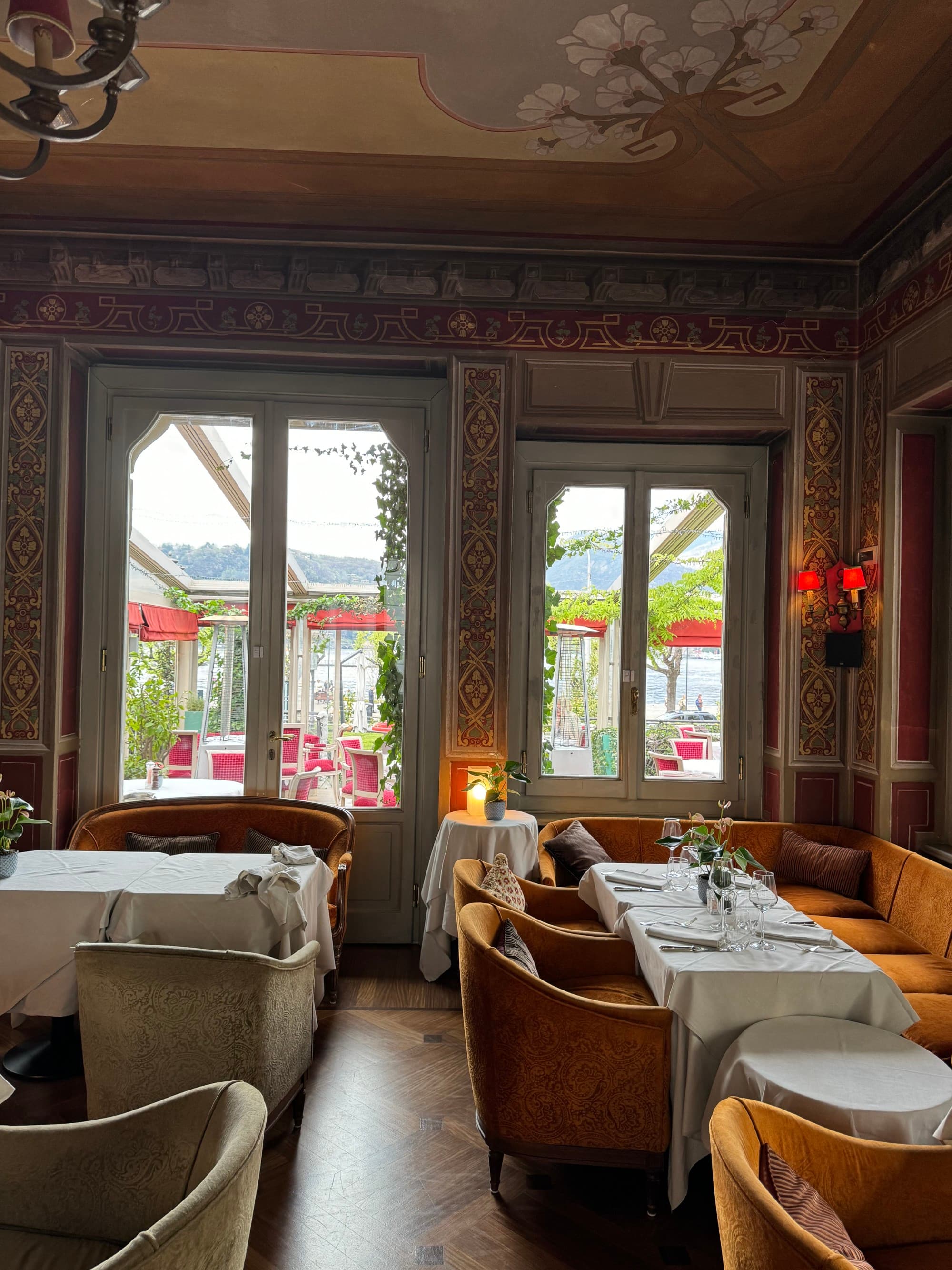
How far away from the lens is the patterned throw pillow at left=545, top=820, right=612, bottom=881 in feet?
14.4

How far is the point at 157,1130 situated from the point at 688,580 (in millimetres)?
4172

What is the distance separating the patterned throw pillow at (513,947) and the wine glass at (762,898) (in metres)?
0.77

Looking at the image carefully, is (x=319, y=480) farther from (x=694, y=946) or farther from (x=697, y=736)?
(x=694, y=946)

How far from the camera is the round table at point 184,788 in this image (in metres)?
4.96

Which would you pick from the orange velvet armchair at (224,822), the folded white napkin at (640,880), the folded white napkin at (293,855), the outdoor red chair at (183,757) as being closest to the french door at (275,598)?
the outdoor red chair at (183,757)

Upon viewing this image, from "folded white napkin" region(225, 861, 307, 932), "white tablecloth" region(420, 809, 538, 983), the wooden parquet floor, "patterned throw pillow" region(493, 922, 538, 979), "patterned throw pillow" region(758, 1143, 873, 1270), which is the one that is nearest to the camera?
"patterned throw pillow" region(758, 1143, 873, 1270)

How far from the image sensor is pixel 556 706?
518 centimetres

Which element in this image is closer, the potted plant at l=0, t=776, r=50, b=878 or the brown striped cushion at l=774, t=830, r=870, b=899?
the potted plant at l=0, t=776, r=50, b=878

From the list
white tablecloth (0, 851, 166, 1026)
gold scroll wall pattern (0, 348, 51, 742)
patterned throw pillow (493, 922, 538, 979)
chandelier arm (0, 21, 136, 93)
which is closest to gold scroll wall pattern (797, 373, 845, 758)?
patterned throw pillow (493, 922, 538, 979)

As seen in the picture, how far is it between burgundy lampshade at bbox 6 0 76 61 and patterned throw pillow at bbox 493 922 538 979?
2.79 metres

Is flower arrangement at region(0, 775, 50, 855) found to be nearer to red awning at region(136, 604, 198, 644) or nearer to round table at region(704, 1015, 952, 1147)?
red awning at region(136, 604, 198, 644)

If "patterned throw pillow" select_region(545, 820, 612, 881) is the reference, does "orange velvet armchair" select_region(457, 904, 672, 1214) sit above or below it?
below

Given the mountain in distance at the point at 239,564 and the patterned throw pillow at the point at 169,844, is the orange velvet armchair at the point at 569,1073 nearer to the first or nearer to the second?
the patterned throw pillow at the point at 169,844

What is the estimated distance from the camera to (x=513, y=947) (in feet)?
9.52
